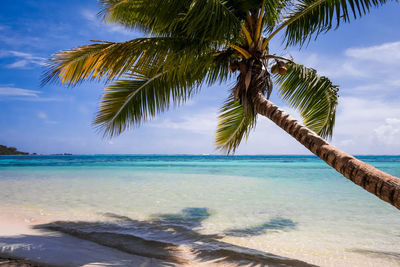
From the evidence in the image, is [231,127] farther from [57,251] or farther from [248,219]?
[57,251]

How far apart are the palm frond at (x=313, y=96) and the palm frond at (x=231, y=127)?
3.69 ft

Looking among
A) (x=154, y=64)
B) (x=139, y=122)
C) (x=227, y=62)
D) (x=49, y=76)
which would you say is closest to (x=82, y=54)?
(x=49, y=76)

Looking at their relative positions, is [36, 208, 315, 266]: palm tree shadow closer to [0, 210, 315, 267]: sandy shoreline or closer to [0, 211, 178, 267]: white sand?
[0, 210, 315, 267]: sandy shoreline

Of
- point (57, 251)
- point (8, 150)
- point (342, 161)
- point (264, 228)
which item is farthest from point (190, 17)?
point (8, 150)

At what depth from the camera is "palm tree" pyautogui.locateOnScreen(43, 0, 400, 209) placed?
11.3ft

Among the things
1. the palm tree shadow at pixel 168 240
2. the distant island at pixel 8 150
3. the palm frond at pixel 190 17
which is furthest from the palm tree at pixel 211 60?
the distant island at pixel 8 150

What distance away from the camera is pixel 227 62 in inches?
177

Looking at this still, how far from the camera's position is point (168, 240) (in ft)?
12.9

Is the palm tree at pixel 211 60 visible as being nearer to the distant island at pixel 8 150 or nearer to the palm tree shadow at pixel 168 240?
the palm tree shadow at pixel 168 240

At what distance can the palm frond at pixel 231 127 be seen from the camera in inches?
236

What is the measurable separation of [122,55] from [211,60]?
4.41ft

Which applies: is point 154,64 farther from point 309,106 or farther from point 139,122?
point 309,106

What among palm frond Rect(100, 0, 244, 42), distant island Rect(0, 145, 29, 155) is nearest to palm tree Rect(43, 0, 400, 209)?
palm frond Rect(100, 0, 244, 42)

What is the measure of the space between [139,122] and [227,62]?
2.03 meters
